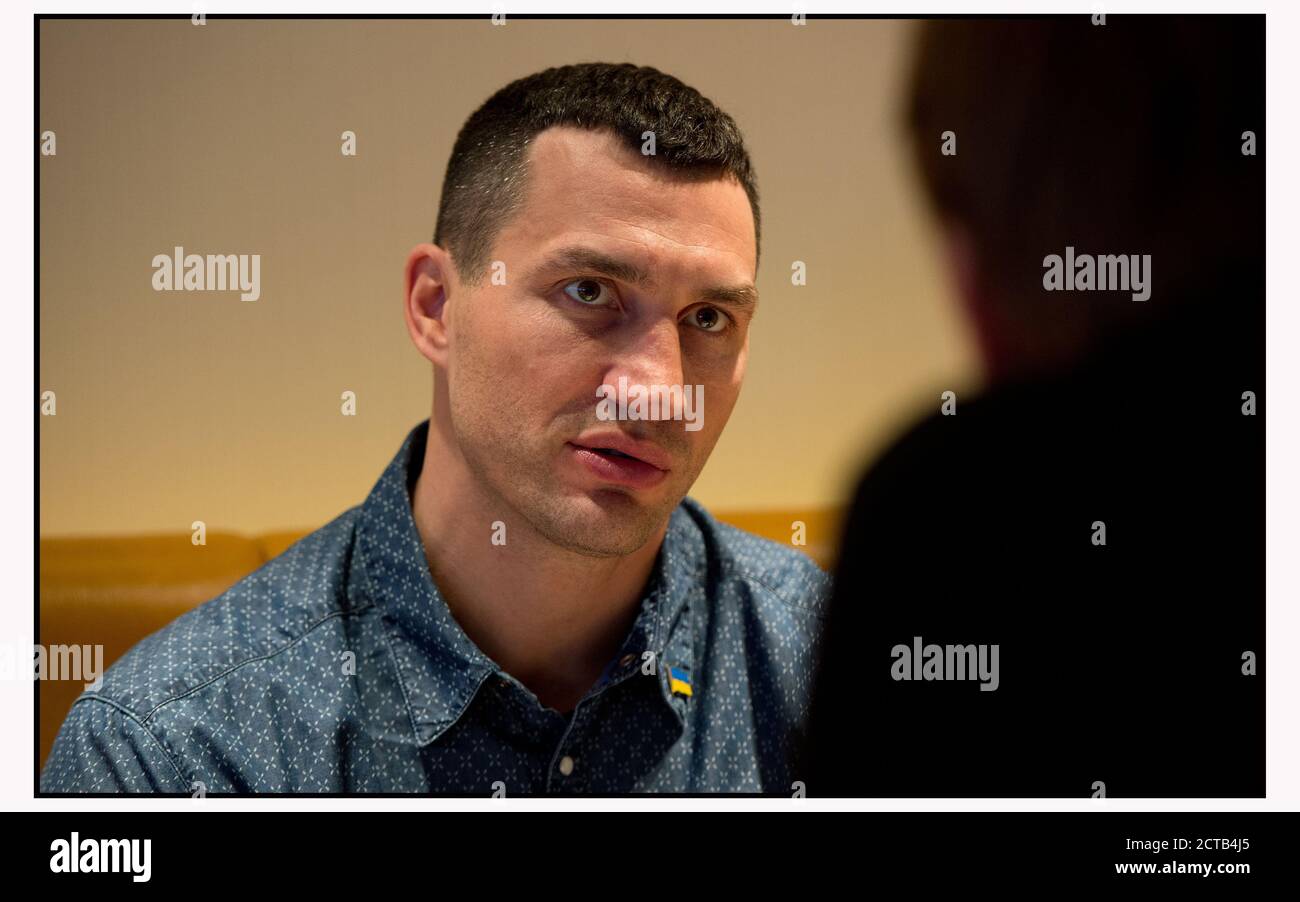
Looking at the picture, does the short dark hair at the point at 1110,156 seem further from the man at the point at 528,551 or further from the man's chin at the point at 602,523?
the man's chin at the point at 602,523

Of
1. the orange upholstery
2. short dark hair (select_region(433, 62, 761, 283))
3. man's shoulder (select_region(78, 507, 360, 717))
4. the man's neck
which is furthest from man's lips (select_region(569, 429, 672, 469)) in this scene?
the orange upholstery

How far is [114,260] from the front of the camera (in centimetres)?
168

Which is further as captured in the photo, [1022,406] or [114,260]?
[114,260]

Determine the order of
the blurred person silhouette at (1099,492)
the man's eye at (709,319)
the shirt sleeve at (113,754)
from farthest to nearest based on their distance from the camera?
the blurred person silhouette at (1099,492)
the man's eye at (709,319)
the shirt sleeve at (113,754)

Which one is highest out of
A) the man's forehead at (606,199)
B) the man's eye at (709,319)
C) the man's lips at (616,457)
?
the man's forehead at (606,199)

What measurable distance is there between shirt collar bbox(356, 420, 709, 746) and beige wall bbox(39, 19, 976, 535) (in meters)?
0.18

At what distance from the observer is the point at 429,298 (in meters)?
1.56

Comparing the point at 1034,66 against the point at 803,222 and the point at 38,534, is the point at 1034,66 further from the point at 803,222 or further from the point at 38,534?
the point at 38,534

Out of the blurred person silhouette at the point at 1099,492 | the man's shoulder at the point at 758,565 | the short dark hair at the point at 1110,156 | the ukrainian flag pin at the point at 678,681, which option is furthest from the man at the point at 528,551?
the short dark hair at the point at 1110,156

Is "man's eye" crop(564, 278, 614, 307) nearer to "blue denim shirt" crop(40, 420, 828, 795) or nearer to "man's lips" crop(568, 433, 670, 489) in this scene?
"man's lips" crop(568, 433, 670, 489)

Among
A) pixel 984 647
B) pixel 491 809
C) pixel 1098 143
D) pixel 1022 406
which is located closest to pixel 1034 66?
pixel 1098 143

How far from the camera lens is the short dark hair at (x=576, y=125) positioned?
57.5 inches

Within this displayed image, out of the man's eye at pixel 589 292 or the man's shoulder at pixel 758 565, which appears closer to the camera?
the man's eye at pixel 589 292
